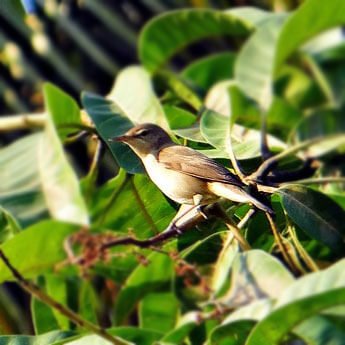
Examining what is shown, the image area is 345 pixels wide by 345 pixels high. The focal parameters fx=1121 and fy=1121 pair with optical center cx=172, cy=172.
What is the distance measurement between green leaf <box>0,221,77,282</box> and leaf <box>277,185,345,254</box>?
14.5 inches

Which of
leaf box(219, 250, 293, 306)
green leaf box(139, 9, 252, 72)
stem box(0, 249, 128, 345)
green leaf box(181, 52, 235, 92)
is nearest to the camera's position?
stem box(0, 249, 128, 345)

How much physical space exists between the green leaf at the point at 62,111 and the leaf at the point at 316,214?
22.9 inches

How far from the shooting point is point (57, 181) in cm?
197

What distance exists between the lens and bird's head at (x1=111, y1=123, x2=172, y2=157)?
1.89m

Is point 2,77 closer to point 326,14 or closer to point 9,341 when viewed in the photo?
point 326,14

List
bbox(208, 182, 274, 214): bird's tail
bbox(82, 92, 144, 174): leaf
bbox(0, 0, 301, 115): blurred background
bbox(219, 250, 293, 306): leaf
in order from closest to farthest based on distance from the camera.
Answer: bbox(208, 182, 274, 214): bird's tail
bbox(219, 250, 293, 306): leaf
bbox(82, 92, 144, 174): leaf
bbox(0, 0, 301, 115): blurred background

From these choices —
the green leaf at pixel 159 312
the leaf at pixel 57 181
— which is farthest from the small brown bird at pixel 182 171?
the green leaf at pixel 159 312

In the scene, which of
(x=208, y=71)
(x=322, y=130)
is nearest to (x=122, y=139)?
(x=322, y=130)

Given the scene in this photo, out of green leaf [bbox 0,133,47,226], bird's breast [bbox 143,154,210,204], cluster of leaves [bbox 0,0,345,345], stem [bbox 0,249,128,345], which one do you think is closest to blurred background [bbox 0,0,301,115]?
cluster of leaves [bbox 0,0,345,345]

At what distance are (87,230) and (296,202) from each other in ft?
1.14

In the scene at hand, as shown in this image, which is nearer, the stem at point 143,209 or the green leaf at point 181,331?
the stem at point 143,209

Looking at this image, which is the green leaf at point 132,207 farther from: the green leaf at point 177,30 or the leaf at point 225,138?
the green leaf at point 177,30

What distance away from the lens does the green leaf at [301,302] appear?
5.08 ft

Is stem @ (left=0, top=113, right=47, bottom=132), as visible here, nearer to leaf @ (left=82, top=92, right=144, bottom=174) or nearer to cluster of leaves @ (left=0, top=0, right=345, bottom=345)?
cluster of leaves @ (left=0, top=0, right=345, bottom=345)
